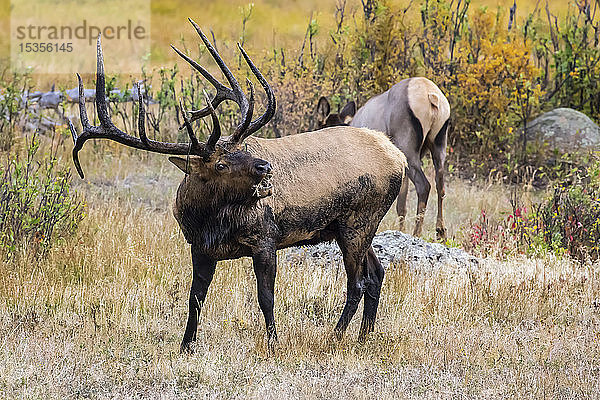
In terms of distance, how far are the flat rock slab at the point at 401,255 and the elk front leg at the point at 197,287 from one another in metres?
2.42

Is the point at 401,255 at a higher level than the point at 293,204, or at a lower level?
lower

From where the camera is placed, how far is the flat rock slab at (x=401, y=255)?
28.2 ft

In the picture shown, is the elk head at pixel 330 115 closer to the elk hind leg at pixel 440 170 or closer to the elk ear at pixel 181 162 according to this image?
the elk hind leg at pixel 440 170

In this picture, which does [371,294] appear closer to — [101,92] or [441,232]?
[101,92]

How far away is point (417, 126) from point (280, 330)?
5098 mm

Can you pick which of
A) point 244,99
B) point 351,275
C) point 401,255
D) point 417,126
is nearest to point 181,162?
point 244,99

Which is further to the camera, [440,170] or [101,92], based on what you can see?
[440,170]

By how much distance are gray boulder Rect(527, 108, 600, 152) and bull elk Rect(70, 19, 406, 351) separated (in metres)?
9.14

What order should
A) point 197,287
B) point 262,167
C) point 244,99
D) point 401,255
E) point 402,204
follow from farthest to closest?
point 402,204, point 401,255, point 197,287, point 244,99, point 262,167

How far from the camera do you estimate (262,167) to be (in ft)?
18.2

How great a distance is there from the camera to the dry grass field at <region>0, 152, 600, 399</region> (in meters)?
5.69

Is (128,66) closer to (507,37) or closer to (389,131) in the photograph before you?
(507,37)

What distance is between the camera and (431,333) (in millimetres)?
6867

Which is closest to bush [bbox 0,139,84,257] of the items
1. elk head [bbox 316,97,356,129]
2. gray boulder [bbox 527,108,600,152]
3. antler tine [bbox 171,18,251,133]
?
antler tine [bbox 171,18,251,133]
